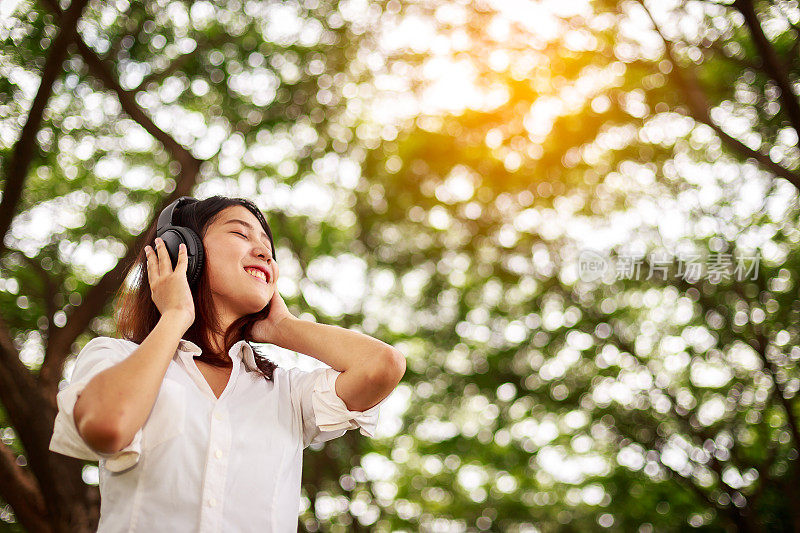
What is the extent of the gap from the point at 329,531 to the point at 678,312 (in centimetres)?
899

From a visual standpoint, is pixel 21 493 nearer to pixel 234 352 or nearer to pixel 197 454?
pixel 234 352

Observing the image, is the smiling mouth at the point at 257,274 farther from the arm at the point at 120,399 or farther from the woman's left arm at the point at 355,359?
the arm at the point at 120,399

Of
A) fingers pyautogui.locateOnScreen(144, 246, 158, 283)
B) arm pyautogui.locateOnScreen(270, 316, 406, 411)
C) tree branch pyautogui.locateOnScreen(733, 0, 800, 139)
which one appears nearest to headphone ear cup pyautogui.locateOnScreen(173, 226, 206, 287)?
fingers pyautogui.locateOnScreen(144, 246, 158, 283)

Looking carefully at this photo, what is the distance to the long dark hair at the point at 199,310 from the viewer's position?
90.2 inches

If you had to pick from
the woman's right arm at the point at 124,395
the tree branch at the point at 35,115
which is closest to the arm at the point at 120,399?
the woman's right arm at the point at 124,395

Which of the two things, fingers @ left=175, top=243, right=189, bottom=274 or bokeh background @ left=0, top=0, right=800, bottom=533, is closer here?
fingers @ left=175, top=243, right=189, bottom=274

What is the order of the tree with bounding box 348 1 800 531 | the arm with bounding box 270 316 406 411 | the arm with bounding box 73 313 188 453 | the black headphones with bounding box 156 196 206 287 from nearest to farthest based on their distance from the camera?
1. the arm with bounding box 73 313 188 453
2. the arm with bounding box 270 316 406 411
3. the black headphones with bounding box 156 196 206 287
4. the tree with bounding box 348 1 800 531

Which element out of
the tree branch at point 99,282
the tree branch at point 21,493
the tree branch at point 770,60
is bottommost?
the tree branch at point 21,493

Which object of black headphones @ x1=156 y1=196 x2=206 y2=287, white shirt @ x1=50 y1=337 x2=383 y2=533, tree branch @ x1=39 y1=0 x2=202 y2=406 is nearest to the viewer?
white shirt @ x1=50 y1=337 x2=383 y2=533

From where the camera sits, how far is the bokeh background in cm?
709

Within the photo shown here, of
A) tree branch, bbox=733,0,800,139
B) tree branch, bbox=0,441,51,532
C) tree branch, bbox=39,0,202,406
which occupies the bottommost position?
tree branch, bbox=0,441,51,532

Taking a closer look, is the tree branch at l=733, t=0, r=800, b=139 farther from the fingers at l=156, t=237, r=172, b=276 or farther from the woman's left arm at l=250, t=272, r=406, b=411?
the fingers at l=156, t=237, r=172, b=276

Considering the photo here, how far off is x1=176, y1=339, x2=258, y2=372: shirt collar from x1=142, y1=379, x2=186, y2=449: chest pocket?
23 centimetres

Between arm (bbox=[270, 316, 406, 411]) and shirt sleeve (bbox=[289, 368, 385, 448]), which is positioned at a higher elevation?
arm (bbox=[270, 316, 406, 411])
